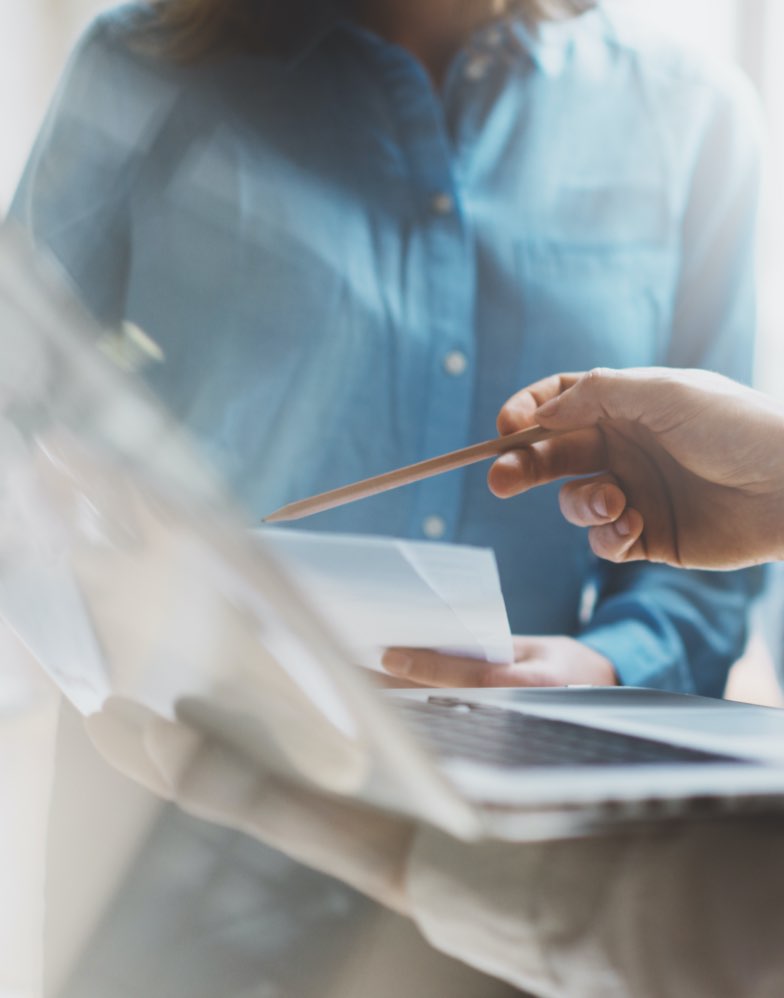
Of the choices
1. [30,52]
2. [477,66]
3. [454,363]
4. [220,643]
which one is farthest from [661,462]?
[30,52]

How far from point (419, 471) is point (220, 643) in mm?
236

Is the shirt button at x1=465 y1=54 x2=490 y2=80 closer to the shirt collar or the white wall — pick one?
the shirt collar

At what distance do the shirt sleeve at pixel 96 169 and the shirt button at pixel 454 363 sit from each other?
30 centimetres

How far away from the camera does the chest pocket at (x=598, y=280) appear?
79 cm

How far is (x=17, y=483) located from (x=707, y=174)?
766 millimetres

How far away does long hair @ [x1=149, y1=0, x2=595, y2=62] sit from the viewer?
0.81 m

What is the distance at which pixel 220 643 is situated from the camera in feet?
0.77

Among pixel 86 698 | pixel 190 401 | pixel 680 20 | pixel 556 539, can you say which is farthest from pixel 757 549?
pixel 680 20

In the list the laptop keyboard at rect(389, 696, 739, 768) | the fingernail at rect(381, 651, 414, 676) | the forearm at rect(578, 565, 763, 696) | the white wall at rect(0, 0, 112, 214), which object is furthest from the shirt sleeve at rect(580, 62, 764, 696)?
the white wall at rect(0, 0, 112, 214)

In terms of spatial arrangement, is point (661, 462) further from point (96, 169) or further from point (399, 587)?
point (96, 169)

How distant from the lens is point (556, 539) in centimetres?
79

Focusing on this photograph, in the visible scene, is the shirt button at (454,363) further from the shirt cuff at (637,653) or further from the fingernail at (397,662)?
the fingernail at (397,662)

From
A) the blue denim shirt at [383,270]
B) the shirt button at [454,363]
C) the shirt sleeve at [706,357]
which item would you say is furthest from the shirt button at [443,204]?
the shirt sleeve at [706,357]

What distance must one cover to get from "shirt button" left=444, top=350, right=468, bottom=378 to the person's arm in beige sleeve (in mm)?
207
